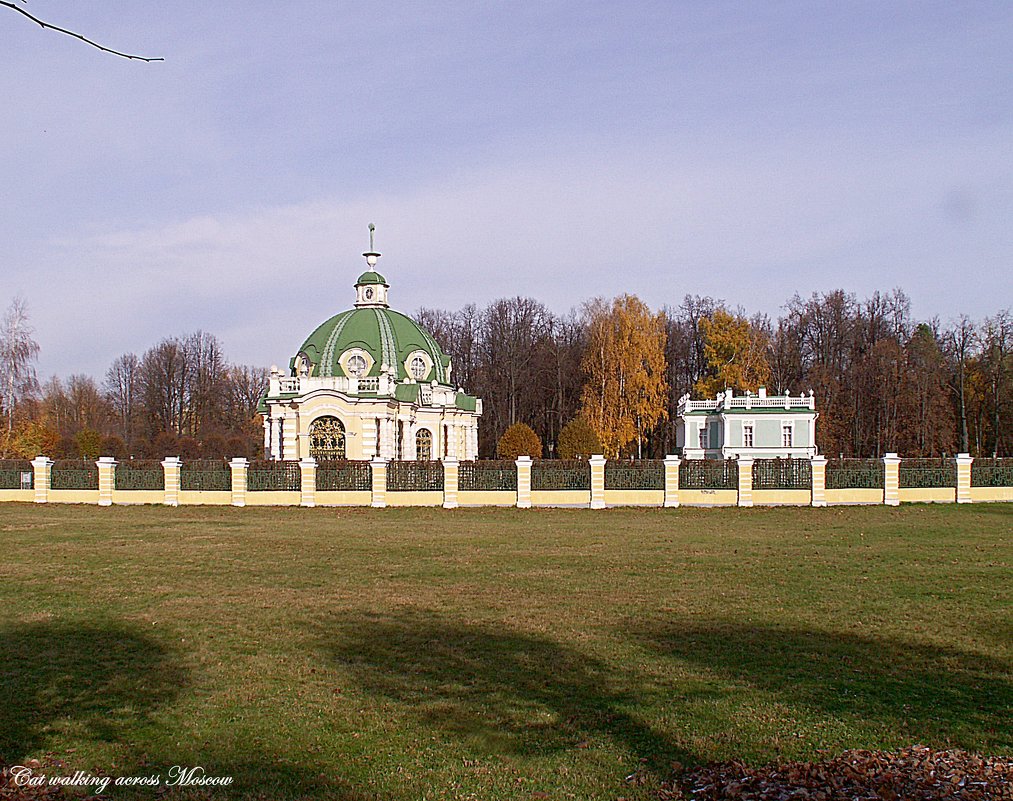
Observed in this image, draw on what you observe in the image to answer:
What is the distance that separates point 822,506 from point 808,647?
66.4ft

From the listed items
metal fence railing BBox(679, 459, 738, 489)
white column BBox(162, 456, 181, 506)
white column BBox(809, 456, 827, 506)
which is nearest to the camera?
white column BBox(809, 456, 827, 506)

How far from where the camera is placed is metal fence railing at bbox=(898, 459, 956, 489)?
29.2m

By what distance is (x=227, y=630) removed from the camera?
32.6 feet

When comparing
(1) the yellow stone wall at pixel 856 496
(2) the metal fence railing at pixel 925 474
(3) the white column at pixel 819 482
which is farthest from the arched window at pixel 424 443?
(2) the metal fence railing at pixel 925 474

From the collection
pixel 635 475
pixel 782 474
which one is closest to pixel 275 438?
pixel 635 475

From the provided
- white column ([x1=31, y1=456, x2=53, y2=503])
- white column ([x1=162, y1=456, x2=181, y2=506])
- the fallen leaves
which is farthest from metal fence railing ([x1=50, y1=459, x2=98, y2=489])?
the fallen leaves

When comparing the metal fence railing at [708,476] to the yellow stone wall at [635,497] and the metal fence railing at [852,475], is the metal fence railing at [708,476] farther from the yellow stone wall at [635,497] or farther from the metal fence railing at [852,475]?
the metal fence railing at [852,475]

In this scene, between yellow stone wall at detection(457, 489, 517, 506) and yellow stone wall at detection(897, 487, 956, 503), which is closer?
yellow stone wall at detection(897, 487, 956, 503)

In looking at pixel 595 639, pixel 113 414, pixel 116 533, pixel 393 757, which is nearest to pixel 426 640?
pixel 595 639

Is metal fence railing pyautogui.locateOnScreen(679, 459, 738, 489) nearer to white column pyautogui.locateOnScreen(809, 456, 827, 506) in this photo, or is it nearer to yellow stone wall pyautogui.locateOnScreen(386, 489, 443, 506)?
white column pyautogui.locateOnScreen(809, 456, 827, 506)

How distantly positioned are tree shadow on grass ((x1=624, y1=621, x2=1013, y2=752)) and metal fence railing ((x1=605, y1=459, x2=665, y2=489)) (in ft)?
62.3

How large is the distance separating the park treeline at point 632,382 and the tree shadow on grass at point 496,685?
4151 cm

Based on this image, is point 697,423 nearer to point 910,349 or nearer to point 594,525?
point 910,349

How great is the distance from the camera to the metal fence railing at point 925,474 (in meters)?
29.2
